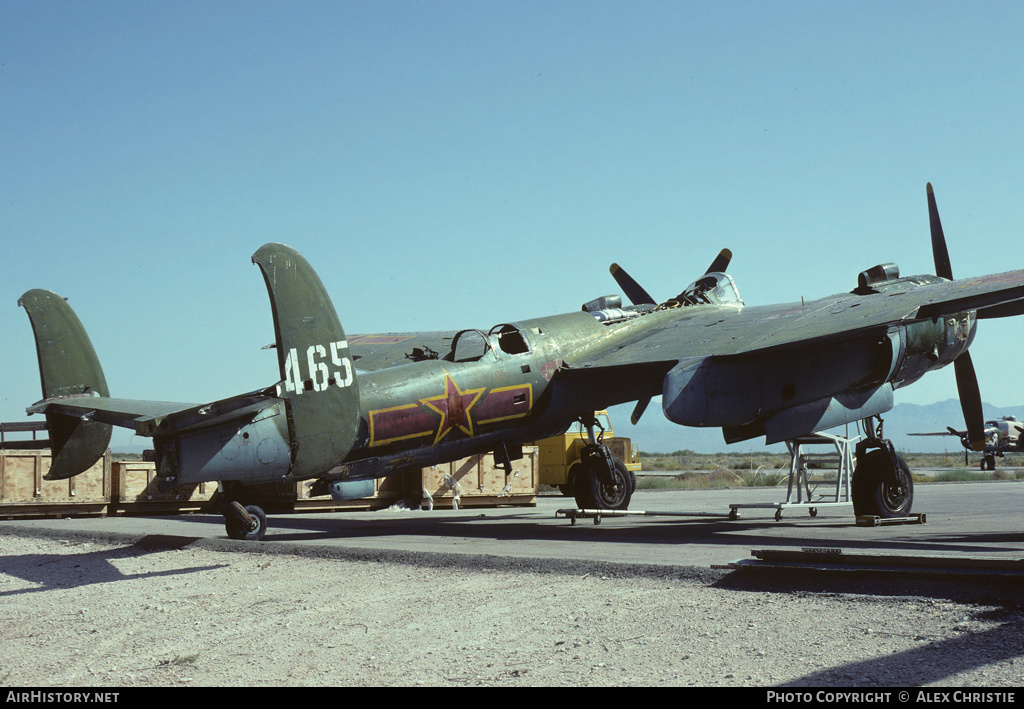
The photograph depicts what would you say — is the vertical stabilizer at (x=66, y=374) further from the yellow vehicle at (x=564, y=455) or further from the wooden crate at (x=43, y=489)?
the yellow vehicle at (x=564, y=455)

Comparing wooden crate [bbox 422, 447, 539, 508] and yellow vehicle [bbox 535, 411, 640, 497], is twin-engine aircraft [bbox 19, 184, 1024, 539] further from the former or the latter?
yellow vehicle [bbox 535, 411, 640, 497]

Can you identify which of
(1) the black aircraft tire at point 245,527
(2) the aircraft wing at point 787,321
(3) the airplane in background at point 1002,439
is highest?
(2) the aircraft wing at point 787,321

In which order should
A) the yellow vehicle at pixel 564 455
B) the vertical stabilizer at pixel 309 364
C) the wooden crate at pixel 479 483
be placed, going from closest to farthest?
the vertical stabilizer at pixel 309 364
the wooden crate at pixel 479 483
the yellow vehicle at pixel 564 455

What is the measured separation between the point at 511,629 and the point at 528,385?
27.0 feet

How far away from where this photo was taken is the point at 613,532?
15.0 m

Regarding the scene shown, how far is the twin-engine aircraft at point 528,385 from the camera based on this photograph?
Result: 10.9 m

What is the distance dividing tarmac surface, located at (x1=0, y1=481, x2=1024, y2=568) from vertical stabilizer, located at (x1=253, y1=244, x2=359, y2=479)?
1873 mm

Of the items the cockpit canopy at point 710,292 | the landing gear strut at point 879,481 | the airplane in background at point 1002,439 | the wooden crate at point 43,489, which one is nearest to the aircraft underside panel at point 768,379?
the landing gear strut at point 879,481

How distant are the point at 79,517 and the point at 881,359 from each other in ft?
61.9

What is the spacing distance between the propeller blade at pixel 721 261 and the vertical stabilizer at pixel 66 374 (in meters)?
14.5

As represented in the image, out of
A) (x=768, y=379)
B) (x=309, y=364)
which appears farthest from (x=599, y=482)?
(x=309, y=364)

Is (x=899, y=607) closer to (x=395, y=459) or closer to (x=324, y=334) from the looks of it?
(x=324, y=334)

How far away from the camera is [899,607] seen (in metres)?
7.23
